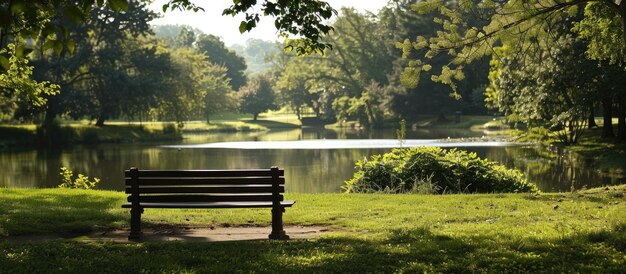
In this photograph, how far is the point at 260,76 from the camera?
12031 cm

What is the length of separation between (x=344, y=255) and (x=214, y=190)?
2.43 m

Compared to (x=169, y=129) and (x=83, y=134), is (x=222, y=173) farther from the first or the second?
(x=169, y=129)

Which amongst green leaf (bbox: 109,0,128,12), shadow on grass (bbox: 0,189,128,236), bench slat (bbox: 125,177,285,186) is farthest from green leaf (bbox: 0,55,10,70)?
shadow on grass (bbox: 0,189,128,236)

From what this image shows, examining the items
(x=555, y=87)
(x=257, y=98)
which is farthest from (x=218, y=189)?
(x=257, y=98)

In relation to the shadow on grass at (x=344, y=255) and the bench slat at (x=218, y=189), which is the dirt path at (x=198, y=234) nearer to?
the bench slat at (x=218, y=189)

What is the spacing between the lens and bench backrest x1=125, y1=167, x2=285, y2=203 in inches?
356

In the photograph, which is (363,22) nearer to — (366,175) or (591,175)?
(591,175)

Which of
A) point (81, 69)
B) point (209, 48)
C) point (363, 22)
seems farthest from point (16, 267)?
point (209, 48)

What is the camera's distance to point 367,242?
8.41 meters

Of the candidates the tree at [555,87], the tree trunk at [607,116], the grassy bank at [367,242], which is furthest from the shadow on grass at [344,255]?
the tree trunk at [607,116]

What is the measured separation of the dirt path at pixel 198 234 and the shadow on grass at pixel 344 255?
88 cm

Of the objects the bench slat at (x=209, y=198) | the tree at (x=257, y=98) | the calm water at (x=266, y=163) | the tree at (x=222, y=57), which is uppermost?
the tree at (x=222, y=57)

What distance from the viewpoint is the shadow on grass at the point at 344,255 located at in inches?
275

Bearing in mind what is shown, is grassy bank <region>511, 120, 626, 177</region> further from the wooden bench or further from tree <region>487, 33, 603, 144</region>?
the wooden bench
